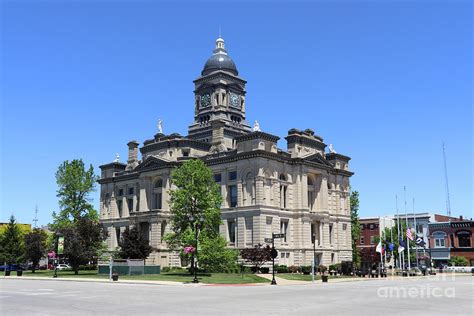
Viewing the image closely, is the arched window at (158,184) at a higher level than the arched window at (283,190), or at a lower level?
higher

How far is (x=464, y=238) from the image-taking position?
339 ft

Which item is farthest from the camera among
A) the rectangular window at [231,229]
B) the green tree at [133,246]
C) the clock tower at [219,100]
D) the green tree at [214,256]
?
the clock tower at [219,100]

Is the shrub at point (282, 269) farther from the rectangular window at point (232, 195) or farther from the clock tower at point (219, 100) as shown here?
the clock tower at point (219, 100)

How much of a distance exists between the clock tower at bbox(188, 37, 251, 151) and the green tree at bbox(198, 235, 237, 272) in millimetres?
32303

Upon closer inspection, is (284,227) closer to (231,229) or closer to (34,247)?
(231,229)

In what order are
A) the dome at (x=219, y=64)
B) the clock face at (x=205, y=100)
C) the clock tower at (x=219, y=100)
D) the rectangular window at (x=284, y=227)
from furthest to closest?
the dome at (x=219, y=64), the clock face at (x=205, y=100), the clock tower at (x=219, y=100), the rectangular window at (x=284, y=227)

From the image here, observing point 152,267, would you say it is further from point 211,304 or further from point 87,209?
point 211,304

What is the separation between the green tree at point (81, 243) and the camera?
66375 mm

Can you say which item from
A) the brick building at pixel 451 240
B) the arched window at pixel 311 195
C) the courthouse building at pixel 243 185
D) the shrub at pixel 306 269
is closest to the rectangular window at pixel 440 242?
the brick building at pixel 451 240

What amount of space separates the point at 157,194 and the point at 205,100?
24167mm

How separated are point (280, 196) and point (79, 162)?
37626 mm

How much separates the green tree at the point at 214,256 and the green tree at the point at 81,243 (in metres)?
17.8

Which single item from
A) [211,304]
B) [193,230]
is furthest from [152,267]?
[211,304]

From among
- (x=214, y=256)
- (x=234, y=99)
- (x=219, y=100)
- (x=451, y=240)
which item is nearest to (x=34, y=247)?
(x=214, y=256)
